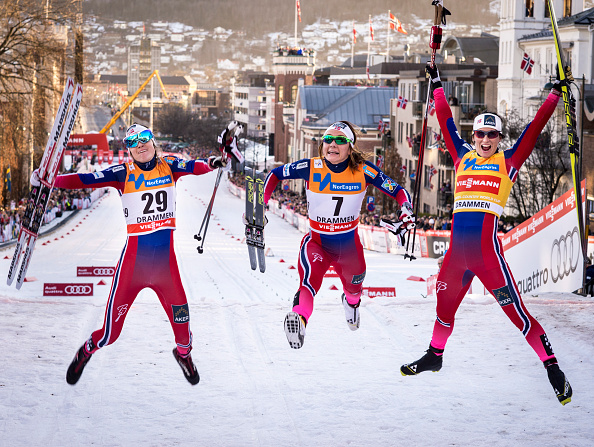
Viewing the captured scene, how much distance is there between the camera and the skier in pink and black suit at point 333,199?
9.88 metres

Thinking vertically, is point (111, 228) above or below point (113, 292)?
below

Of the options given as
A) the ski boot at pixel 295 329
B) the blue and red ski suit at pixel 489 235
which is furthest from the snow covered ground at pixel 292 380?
the blue and red ski suit at pixel 489 235

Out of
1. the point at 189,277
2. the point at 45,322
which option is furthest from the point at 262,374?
the point at 189,277

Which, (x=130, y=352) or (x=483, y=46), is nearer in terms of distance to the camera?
(x=130, y=352)

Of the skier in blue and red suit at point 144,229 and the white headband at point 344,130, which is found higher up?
the white headband at point 344,130

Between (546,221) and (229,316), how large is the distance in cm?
606

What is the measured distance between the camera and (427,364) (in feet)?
31.9

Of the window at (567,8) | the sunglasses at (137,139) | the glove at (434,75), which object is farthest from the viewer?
the window at (567,8)

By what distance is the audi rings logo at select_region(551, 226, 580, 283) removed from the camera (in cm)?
1491

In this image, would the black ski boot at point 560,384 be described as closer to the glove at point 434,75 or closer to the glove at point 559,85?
the glove at point 559,85

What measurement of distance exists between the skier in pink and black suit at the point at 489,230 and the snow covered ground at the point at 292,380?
2.78 feet

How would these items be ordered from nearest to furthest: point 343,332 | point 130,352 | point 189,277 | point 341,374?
point 341,374, point 130,352, point 343,332, point 189,277

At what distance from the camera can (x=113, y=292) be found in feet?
30.7

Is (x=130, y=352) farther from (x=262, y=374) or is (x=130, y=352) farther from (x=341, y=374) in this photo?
(x=341, y=374)
